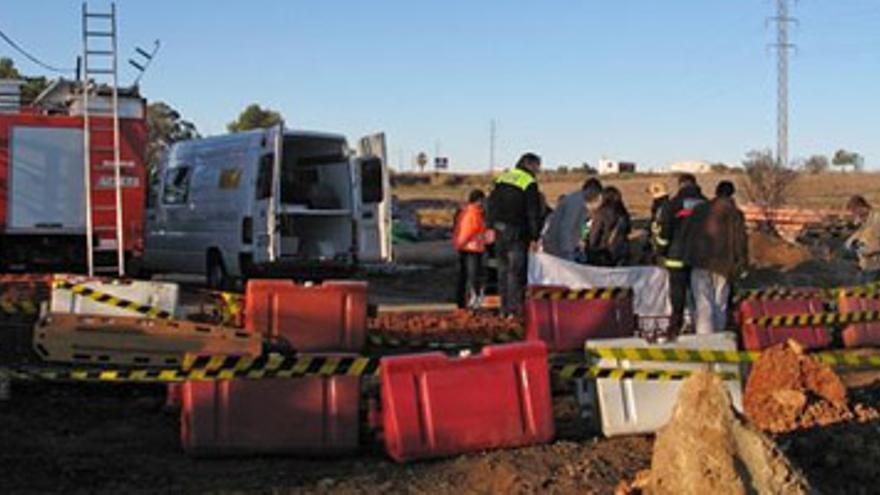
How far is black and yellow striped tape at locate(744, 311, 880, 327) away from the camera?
13031 mm

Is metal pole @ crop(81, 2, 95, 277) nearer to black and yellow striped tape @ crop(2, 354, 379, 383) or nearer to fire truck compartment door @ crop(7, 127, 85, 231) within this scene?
fire truck compartment door @ crop(7, 127, 85, 231)

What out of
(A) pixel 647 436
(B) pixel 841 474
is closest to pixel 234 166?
(A) pixel 647 436

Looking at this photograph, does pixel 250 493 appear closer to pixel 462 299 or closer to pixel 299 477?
pixel 299 477

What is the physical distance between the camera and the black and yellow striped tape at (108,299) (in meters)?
11.3

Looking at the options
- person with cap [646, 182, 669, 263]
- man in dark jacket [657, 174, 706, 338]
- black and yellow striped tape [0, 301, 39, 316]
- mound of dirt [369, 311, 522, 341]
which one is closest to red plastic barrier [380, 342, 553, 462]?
man in dark jacket [657, 174, 706, 338]

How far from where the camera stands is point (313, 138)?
1725cm

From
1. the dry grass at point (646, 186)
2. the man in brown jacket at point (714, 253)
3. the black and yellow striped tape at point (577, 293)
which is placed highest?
the dry grass at point (646, 186)

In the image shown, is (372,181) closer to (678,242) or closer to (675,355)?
(678,242)

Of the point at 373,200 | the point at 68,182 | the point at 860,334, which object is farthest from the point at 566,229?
the point at 68,182

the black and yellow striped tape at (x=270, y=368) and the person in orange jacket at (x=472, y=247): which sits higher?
the person in orange jacket at (x=472, y=247)

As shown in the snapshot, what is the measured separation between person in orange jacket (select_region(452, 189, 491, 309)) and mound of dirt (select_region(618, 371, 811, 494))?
934cm

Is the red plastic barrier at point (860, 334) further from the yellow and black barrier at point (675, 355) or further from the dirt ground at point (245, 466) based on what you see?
the dirt ground at point (245, 466)

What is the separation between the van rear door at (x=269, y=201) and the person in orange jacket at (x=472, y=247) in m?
2.42

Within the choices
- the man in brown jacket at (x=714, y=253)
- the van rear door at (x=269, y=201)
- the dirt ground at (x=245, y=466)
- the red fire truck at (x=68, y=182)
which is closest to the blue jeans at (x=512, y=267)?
the man in brown jacket at (x=714, y=253)
